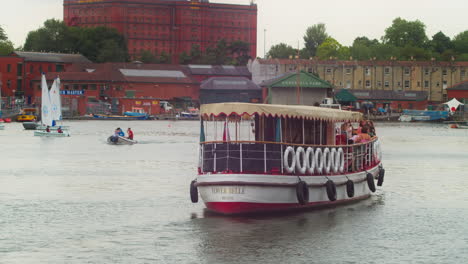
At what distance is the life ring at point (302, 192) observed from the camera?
108 feet

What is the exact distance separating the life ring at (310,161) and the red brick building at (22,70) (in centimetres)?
15702

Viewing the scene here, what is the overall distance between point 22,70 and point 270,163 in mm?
161329

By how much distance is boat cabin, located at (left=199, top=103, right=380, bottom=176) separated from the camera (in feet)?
104

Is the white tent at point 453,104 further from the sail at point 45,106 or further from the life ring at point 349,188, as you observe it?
the life ring at point 349,188

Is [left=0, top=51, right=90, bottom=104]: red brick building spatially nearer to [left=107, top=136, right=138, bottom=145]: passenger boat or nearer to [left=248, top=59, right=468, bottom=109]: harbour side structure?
[left=248, top=59, right=468, bottom=109]: harbour side structure

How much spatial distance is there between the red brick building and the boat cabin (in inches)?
6102

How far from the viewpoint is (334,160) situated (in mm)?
35750

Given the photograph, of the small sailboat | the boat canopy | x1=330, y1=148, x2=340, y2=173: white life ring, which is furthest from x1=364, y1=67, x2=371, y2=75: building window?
the boat canopy

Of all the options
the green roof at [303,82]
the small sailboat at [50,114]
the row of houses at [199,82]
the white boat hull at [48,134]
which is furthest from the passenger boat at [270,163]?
the row of houses at [199,82]

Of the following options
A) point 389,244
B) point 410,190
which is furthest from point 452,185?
point 389,244

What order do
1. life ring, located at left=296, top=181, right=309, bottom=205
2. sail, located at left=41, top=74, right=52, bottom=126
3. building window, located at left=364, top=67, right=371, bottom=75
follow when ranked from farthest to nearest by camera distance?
building window, located at left=364, top=67, right=371, bottom=75
sail, located at left=41, top=74, right=52, bottom=126
life ring, located at left=296, top=181, right=309, bottom=205

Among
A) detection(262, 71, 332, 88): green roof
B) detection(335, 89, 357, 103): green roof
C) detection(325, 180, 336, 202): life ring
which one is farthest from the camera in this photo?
detection(335, 89, 357, 103): green roof

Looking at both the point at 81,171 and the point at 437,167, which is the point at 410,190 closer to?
the point at 437,167

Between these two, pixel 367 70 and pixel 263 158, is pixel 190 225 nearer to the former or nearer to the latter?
pixel 263 158
